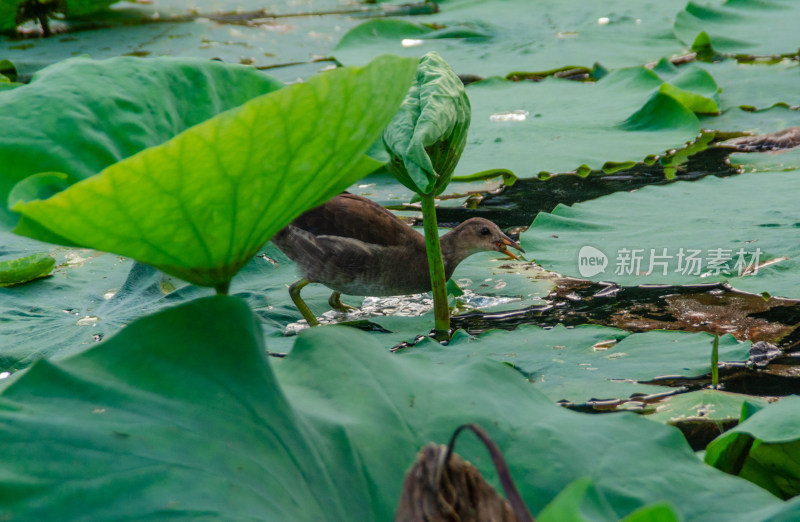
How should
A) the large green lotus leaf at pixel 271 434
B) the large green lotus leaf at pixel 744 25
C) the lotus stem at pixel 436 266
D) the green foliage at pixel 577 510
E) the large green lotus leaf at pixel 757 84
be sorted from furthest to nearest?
the large green lotus leaf at pixel 744 25 < the large green lotus leaf at pixel 757 84 < the lotus stem at pixel 436 266 < the large green lotus leaf at pixel 271 434 < the green foliage at pixel 577 510

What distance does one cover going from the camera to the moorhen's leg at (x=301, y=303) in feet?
8.53

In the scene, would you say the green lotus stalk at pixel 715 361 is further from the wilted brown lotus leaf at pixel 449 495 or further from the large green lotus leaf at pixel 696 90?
the large green lotus leaf at pixel 696 90

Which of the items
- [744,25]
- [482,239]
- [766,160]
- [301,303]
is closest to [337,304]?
[301,303]

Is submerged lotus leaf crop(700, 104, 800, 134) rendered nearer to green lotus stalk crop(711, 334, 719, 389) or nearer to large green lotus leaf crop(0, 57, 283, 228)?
green lotus stalk crop(711, 334, 719, 389)

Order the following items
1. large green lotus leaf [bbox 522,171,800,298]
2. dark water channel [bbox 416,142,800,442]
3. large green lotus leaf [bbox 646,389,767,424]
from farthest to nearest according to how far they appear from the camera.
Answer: large green lotus leaf [bbox 522,171,800,298] < dark water channel [bbox 416,142,800,442] < large green lotus leaf [bbox 646,389,767,424]

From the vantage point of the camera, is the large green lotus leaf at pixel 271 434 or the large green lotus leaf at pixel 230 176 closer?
the large green lotus leaf at pixel 271 434

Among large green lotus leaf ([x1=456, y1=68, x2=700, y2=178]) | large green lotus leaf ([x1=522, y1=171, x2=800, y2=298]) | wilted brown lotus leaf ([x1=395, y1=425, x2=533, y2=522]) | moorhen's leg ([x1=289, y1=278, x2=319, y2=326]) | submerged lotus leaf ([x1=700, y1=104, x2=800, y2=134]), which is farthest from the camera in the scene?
submerged lotus leaf ([x1=700, y1=104, x2=800, y2=134])

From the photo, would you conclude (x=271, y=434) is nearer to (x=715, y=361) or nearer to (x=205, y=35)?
(x=715, y=361)

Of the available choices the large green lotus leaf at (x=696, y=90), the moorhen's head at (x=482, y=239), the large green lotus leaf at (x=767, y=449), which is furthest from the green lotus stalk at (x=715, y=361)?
the large green lotus leaf at (x=696, y=90)

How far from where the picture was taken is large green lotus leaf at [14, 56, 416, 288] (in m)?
1.05

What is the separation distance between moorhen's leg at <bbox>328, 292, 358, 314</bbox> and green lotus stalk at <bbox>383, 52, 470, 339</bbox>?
890 mm

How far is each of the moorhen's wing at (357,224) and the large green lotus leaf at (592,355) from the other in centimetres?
91

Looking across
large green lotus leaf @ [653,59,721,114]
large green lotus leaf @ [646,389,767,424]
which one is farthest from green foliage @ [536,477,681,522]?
large green lotus leaf @ [653,59,721,114]

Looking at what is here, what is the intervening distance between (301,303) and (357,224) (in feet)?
1.55
